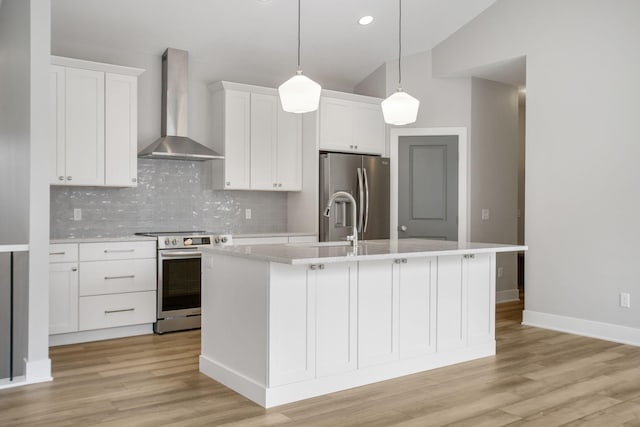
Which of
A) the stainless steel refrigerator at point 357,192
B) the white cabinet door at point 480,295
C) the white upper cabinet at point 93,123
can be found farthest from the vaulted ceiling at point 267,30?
the white cabinet door at point 480,295

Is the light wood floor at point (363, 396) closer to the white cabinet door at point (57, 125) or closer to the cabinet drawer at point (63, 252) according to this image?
the cabinet drawer at point (63, 252)

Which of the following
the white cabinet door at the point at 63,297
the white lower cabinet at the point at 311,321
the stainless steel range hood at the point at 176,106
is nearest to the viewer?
the white lower cabinet at the point at 311,321

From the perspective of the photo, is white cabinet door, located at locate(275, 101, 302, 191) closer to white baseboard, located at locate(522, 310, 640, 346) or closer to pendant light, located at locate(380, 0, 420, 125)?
pendant light, located at locate(380, 0, 420, 125)

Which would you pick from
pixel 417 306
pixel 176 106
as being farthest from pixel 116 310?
pixel 417 306

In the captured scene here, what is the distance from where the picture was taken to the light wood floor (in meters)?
3.06

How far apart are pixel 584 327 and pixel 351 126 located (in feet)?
10.2

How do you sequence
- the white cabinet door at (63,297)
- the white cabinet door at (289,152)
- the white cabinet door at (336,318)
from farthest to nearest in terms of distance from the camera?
the white cabinet door at (289,152), the white cabinet door at (63,297), the white cabinet door at (336,318)

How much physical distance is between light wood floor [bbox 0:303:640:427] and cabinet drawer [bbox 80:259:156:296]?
1.90 feet

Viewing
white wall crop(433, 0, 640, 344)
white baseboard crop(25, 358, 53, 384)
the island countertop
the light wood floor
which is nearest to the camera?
the light wood floor

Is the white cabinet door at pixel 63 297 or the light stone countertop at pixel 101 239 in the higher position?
the light stone countertop at pixel 101 239

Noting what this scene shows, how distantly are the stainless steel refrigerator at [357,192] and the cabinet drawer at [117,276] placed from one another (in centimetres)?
186

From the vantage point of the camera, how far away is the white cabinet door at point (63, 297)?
15.3ft

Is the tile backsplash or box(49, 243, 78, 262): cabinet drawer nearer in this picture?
box(49, 243, 78, 262): cabinet drawer

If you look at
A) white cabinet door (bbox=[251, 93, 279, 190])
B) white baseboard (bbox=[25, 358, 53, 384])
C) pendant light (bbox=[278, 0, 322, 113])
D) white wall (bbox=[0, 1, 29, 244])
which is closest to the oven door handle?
white cabinet door (bbox=[251, 93, 279, 190])
